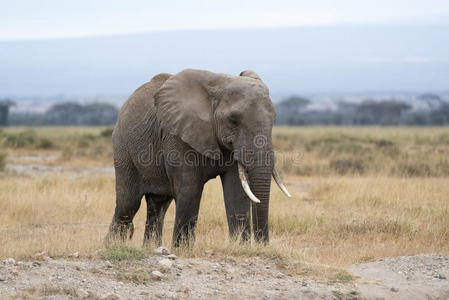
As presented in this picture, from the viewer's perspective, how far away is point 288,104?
15712cm

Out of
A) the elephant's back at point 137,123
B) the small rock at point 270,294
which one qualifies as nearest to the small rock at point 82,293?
the small rock at point 270,294

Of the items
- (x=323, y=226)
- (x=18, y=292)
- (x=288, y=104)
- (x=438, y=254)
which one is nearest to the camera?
(x=18, y=292)

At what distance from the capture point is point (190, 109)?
328 inches

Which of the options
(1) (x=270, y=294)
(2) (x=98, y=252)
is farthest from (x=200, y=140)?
(1) (x=270, y=294)

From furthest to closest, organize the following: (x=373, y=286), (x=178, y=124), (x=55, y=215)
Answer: (x=55, y=215) → (x=178, y=124) → (x=373, y=286)

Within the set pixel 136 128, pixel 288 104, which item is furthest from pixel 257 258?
pixel 288 104

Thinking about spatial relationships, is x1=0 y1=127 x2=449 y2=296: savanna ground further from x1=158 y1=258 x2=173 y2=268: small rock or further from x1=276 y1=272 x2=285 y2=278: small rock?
x1=158 y1=258 x2=173 y2=268: small rock

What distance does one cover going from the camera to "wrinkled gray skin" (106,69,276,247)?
780 cm

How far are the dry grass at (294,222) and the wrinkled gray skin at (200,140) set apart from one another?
474 mm

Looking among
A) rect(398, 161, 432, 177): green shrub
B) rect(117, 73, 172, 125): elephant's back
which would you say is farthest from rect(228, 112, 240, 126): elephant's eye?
rect(398, 161, 432, 177): green shrub

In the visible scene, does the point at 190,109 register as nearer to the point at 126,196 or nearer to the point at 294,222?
the point at 126,196

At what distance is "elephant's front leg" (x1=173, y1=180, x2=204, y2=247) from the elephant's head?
0.47 meters

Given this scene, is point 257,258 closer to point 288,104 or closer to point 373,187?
point 373,187

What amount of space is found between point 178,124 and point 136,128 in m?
1.01
